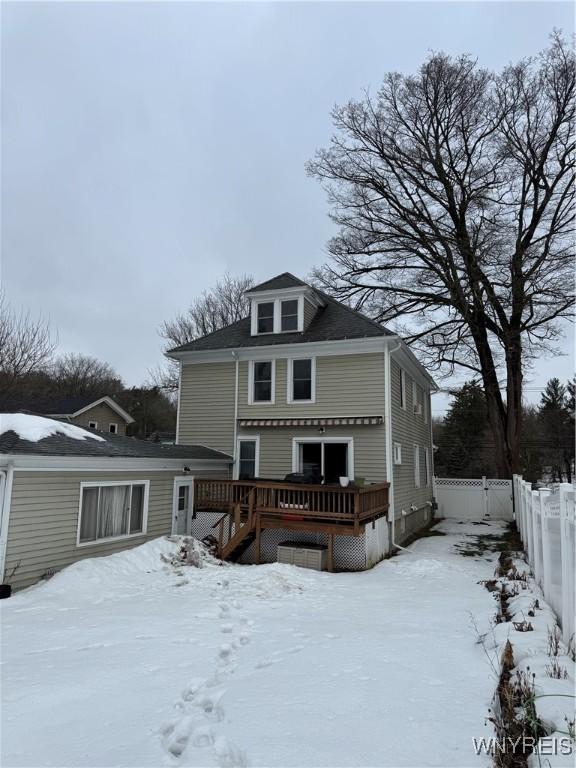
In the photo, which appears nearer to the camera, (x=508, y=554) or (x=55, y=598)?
(x=55, y=598)

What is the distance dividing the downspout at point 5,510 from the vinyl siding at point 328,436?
7.25m

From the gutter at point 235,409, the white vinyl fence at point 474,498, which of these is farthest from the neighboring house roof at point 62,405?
the white vinyl fence at point 474,498

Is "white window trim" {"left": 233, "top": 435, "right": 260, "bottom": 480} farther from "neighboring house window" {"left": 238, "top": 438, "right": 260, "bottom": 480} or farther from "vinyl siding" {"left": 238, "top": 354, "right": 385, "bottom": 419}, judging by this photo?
"vinyl siding" {"left": 238, "top": 354, "right": 385, "bottom": 419}

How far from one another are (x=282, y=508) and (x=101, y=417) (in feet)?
58.1

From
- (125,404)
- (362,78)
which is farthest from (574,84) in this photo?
(125,404)

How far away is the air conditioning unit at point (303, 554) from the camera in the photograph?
10070mm

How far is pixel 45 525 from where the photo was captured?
791cm

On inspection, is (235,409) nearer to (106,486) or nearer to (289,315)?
(289,315)

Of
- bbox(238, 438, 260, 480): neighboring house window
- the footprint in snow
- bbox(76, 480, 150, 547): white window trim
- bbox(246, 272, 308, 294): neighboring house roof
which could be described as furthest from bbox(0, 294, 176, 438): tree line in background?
the footprint in snow

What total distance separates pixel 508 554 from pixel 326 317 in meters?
8.35

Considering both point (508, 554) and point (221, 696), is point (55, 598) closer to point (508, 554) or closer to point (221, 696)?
point (221, 696)

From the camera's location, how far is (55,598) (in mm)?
6742

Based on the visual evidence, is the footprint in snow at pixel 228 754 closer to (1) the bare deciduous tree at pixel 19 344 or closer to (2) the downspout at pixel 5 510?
(2) the downspout at pixel 5 510

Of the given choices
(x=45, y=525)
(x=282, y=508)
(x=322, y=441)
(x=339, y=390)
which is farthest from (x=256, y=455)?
(x=45, y=525)
